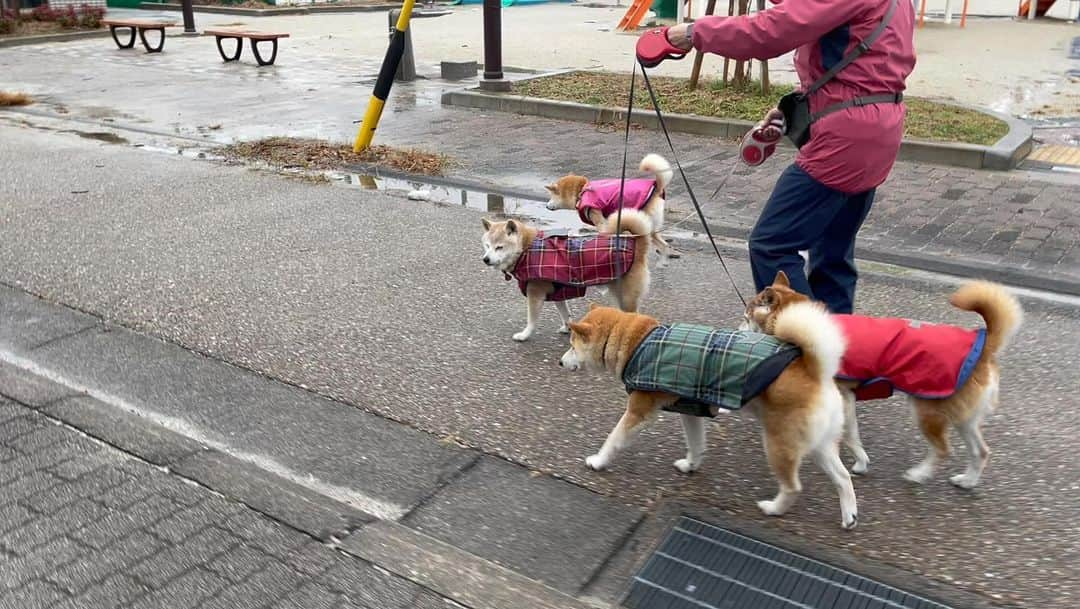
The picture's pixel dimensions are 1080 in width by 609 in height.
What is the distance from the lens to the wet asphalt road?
123 inches

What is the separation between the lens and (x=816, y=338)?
113 inches

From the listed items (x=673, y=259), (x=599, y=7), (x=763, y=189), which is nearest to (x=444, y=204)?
(x=673, y=259)

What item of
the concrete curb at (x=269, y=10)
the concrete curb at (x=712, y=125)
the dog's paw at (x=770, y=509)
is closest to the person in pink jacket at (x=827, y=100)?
the dog's paw at (x=770, y=509)

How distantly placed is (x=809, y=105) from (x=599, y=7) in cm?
2825

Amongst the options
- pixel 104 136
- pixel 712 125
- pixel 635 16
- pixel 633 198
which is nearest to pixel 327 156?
pixel 104 136

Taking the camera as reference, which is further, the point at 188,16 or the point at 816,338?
the point at 188,16

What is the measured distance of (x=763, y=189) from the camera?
770cm

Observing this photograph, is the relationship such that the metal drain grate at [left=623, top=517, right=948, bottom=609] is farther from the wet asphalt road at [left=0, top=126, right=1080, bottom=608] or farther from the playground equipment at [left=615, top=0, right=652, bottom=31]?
the playground equipment at [left=615, top=0, right=652, bottom=31]

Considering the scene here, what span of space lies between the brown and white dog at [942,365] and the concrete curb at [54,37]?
22132 millimetres

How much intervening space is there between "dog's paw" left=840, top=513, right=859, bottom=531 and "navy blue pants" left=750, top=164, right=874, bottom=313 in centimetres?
112

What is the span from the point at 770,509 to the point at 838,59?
1.88m

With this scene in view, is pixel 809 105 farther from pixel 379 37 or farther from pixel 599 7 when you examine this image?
pixel 599 7

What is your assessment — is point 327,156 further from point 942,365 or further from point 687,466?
point 942,365

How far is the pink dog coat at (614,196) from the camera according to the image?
5477 millimetres
